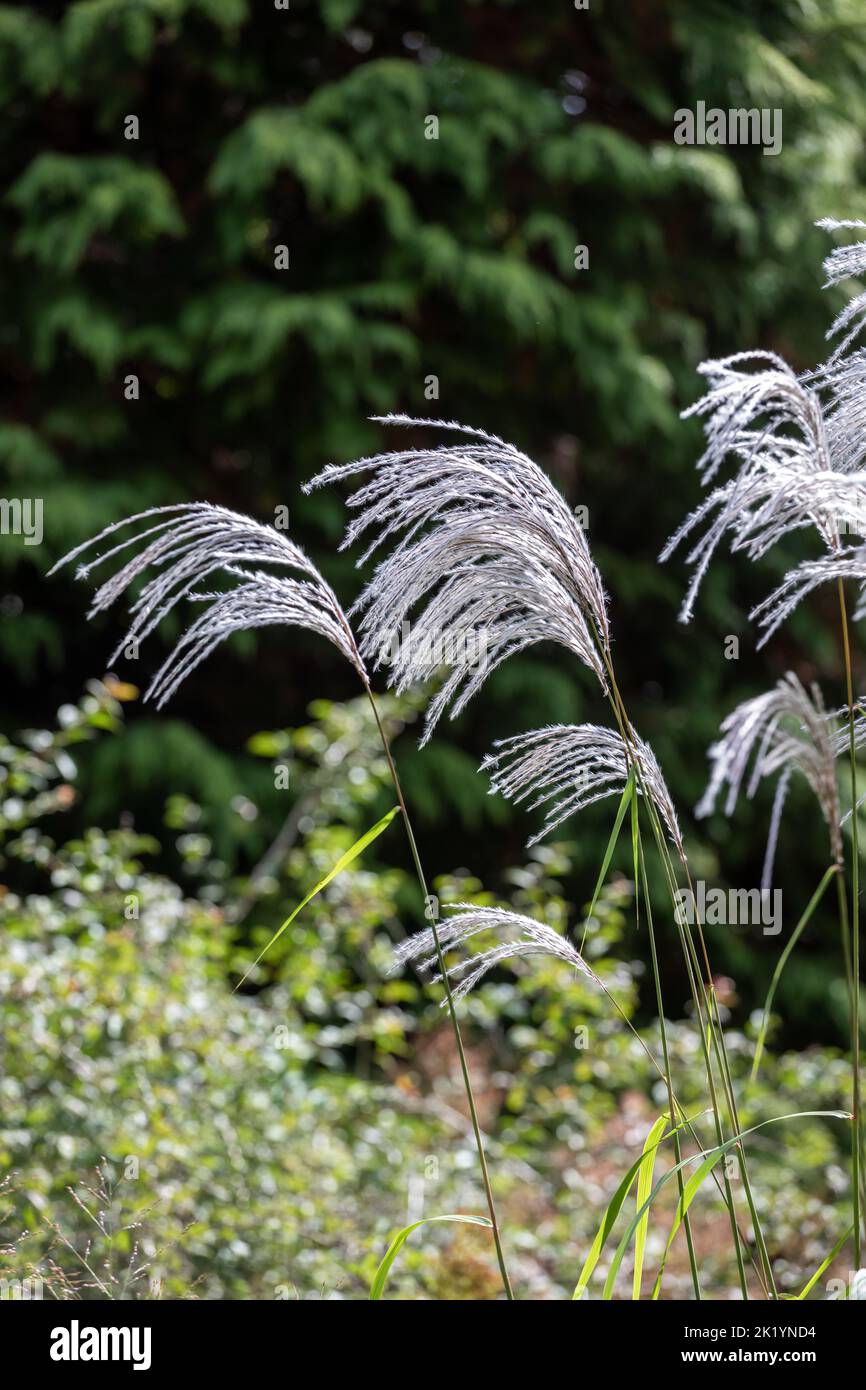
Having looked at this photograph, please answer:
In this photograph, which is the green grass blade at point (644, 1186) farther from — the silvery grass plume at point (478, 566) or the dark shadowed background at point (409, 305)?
the dark shadowed background at point (409, 305)

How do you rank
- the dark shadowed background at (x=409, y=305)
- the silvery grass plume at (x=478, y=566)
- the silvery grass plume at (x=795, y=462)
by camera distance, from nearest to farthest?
the silvery grass plume at (x=795, y=462) < the silvery grass plume at (x=478, y=566) < the dark shadowed background at (x=409, y=305)

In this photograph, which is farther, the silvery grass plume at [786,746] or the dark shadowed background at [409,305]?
the dark shadowed background at [409,305]

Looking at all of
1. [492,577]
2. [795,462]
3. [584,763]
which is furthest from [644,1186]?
[795,462]

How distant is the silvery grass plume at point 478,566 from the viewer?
142 cm

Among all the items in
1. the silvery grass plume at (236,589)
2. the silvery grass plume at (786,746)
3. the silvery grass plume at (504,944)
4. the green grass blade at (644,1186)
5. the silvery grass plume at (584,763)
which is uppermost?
the silvery grass plume at (236,589)

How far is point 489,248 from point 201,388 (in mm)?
1430

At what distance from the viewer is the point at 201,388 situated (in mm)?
5836

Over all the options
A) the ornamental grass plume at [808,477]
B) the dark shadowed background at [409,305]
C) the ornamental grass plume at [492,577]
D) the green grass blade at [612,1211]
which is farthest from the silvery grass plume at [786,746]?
the dark shadowed background at [409,305]

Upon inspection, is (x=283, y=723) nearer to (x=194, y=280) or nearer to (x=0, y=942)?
(x=194, y=280)

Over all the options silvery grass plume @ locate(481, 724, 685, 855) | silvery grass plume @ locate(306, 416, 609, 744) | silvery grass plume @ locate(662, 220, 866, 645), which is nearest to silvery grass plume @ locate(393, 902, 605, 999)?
silvery grass plume @ locate(481, 724, 685, 855)

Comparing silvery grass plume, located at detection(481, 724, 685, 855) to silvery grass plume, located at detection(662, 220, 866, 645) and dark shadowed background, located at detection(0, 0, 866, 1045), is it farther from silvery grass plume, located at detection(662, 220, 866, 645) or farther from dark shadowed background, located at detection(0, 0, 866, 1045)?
dark shadowed background, located at detection(0, 0, 866, 1045)

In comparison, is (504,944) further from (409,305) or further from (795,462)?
(409,305)

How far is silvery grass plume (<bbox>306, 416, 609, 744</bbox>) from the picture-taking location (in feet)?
4.67
